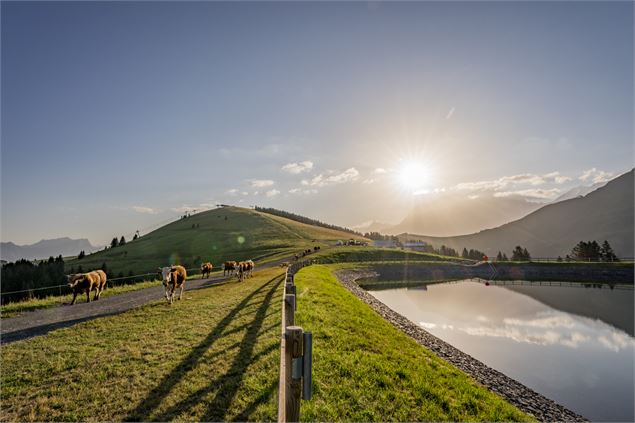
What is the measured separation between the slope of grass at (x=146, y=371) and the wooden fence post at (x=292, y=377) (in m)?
1.94

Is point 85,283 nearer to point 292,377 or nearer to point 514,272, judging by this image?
point 292,377

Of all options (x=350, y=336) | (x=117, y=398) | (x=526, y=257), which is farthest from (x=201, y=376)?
Answer: (x=526, y=257)

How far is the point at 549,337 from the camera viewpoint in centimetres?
2398

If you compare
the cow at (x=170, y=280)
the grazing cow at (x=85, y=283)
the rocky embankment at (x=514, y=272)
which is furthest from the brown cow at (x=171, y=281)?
the rocky embankment at (x=514, y=272)

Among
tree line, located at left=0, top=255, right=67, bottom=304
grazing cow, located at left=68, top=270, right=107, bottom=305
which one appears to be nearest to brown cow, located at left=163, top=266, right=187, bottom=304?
grazing cow, located at left=68, top=270, right=107, bottom=305

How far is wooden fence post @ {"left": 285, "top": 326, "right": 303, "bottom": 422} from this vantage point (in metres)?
4.31

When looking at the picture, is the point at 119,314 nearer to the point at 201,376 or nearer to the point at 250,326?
the point at 250,326

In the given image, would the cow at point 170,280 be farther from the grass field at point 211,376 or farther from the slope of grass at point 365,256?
the slope of grass at point 365,256

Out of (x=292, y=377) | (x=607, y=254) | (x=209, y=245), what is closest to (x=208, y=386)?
(x=292, y=377)

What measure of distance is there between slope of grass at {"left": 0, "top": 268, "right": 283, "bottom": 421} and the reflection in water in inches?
569

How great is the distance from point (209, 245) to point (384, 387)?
9654 cm

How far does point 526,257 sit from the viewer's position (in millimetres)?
88125

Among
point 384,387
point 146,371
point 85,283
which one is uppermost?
point 85,283

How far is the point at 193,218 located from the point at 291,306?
505 feet
